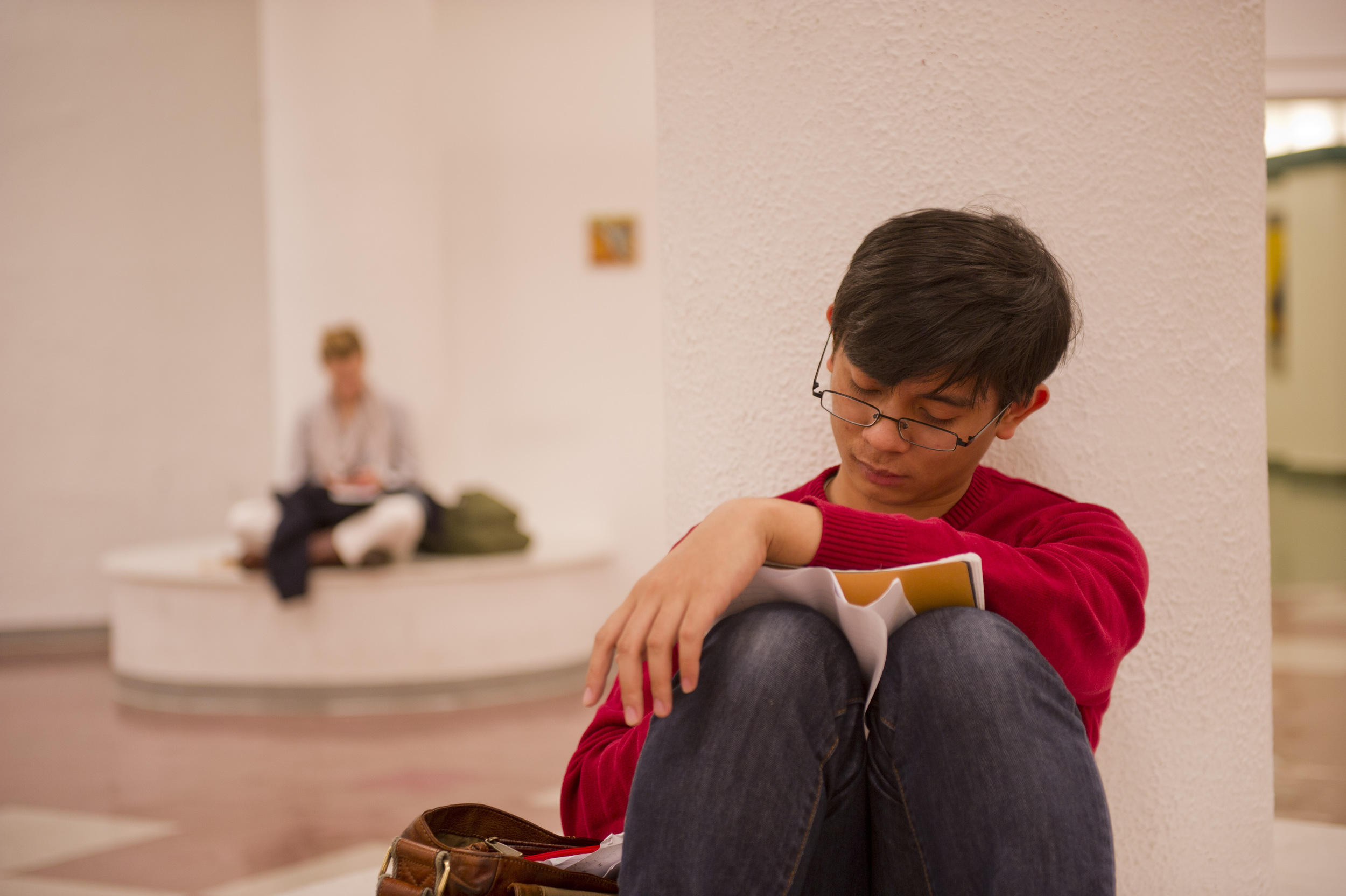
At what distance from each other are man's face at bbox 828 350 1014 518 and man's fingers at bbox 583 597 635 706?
39 cm

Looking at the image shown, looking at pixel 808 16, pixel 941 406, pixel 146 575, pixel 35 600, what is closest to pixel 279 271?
pixel 146 575

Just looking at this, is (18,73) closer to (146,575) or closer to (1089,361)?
(146,575)

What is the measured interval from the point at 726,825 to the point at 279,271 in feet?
17.8

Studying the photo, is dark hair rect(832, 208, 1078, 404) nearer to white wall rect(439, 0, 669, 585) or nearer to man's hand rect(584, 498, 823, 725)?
man's hand rect(584, 498, 823, 725)

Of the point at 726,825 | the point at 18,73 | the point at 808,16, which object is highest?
the point at 18,73

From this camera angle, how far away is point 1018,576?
1024 millimetres

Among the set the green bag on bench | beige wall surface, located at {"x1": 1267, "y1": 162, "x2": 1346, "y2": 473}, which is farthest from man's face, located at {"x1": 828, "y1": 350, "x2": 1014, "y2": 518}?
beige wall surface, located at {"x1": 1267, "y1": 162, "x2": 1346, "y2": 473}

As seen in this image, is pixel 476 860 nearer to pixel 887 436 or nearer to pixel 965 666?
pixel 965 666

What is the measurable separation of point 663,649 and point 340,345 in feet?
14.9

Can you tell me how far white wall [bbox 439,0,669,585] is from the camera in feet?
20.9

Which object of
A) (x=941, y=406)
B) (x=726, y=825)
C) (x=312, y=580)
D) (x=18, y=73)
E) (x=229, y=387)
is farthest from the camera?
(x=229, y=387)

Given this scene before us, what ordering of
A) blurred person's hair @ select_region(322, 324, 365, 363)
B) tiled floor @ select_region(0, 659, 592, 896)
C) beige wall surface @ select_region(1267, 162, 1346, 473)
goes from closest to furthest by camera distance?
tiled floor @ select_region(0, 659, 592, 896), blurred person's hair @ select_region(322, 324, 365, 363), beige wall surface @ select_region(1267, 162, 1346, 473)

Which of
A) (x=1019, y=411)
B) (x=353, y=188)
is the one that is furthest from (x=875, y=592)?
(x=353, y=188)

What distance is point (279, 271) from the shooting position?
572 cm
